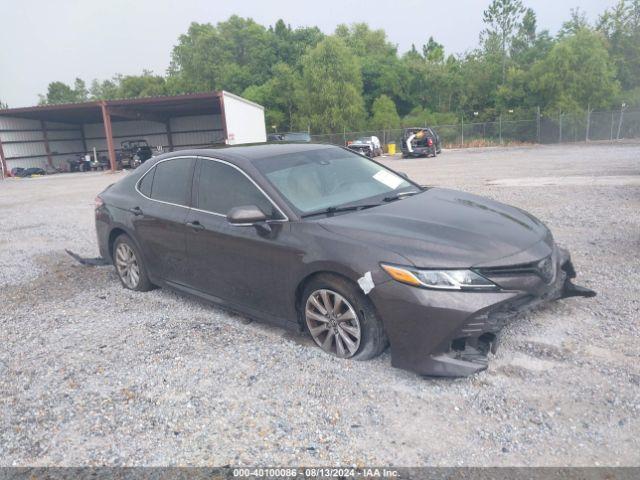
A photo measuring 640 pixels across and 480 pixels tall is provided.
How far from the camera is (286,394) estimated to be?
10.9ft

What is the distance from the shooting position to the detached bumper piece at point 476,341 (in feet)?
10.4

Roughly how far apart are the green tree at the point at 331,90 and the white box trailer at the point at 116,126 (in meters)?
8.74

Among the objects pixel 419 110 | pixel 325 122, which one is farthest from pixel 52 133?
pixel 419 110

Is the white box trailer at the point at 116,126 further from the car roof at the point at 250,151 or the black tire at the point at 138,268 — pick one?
the car roof at the point at 250,151

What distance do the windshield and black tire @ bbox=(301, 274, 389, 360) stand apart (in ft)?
2.23

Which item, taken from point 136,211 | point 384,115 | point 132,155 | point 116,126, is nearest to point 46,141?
point 116,126

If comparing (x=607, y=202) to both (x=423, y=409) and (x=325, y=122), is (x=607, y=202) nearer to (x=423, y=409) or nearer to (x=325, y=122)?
(x=423, y=409)

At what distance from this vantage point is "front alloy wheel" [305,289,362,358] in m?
3.58

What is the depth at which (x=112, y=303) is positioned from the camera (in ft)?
17.6

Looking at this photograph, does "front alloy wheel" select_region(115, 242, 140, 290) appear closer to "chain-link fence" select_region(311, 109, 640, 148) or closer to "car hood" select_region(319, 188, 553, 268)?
"car hood" select_region(319, 188, 553, 268)

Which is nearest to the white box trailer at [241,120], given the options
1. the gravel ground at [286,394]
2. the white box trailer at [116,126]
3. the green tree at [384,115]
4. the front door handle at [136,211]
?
the white box trailer at [116,126]

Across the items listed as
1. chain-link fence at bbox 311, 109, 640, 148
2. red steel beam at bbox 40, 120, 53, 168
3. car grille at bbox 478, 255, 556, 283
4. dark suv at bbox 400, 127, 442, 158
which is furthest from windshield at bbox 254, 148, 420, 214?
red steel beam at bbox 40, 120, 53, 168

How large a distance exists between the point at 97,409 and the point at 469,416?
2.37 meters

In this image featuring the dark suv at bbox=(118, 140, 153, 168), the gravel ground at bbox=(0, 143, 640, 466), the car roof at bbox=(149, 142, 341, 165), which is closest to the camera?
the gravel ground at bbox=(0, 143, 640, 466)
